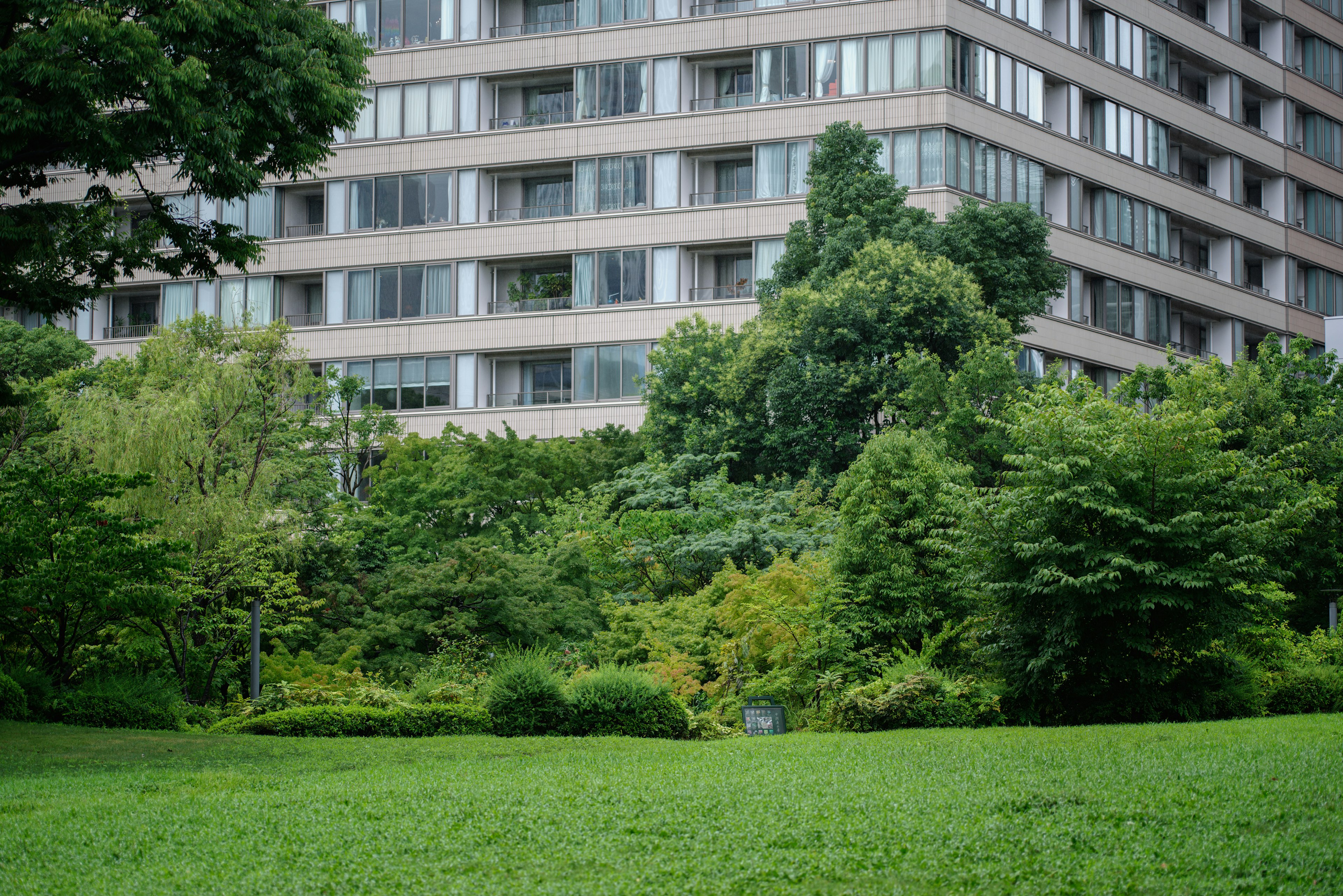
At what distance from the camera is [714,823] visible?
432 inches

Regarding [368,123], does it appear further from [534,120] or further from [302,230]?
[534,120]

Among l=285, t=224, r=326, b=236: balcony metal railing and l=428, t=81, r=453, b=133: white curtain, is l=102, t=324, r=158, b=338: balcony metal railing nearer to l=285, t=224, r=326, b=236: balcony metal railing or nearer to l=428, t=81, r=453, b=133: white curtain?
l=285, t=224, r=326, b=236: balcony metal railing

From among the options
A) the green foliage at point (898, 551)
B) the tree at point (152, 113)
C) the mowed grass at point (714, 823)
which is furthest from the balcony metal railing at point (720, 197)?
the mowed grass at point (714, 823)

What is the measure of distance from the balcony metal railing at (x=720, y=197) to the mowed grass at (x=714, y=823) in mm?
30460

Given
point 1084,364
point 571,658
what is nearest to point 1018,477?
point 571,658

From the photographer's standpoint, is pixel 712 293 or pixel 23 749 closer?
pixel 23 749

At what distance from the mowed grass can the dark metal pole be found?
6.91 m

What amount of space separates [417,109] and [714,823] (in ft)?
133

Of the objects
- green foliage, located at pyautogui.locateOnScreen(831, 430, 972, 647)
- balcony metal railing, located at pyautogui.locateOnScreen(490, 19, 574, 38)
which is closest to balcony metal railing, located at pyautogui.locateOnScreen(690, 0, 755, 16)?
balcony metal railing, located at pyautogui.locateOnScreen(490, 19, 574, 38)

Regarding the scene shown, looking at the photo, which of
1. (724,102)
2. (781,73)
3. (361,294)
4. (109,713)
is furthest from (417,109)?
(109,713)

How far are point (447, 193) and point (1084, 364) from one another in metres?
21.5

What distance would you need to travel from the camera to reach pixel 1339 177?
60062 millimetres

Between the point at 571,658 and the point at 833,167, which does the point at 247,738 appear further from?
the point at 833,167

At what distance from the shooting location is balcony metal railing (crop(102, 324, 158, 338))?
50.3m
